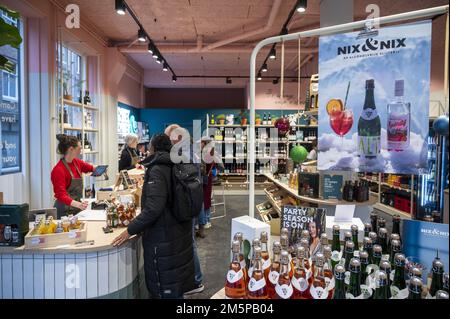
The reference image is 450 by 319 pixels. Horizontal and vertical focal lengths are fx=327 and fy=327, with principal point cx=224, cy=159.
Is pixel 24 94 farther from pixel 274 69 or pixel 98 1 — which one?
pixel 274 69

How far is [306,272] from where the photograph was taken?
1.28m

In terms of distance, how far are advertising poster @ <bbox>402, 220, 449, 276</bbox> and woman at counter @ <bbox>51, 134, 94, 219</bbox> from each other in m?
2.77

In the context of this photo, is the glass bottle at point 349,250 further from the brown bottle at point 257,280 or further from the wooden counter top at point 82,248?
the wooden counter top at point 82,248

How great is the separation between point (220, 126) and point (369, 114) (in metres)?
8.91

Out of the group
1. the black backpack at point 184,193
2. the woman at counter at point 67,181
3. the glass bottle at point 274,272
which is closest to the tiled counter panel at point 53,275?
the black backpack at point 184,193

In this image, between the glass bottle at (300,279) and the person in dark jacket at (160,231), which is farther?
the person in dark jacket at (160,231)

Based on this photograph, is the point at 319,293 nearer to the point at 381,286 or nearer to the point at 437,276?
the point at 381,286

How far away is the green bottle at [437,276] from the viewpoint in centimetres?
117

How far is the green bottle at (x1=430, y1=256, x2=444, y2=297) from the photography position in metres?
1.17

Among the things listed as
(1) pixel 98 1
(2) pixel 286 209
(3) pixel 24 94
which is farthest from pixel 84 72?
(2) pixel 286 209

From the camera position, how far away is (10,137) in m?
4.74

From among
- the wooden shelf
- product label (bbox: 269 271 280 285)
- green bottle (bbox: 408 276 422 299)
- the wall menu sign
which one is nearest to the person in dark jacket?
product label (bbox: 269 271 280 285)

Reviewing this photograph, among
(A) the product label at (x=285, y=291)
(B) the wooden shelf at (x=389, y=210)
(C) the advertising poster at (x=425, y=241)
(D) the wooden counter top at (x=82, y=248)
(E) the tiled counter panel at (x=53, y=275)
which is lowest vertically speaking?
(B) the wooden shelf at (x=389, y=210)
